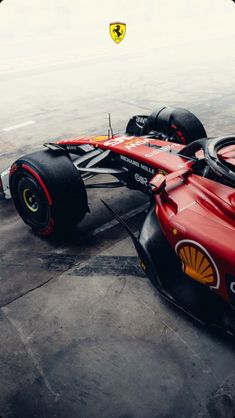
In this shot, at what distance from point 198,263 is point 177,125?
3.07 metres

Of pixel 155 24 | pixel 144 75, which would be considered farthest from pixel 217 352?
pixel 155 24

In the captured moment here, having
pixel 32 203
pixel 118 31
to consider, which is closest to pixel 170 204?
A: pixel 32 203

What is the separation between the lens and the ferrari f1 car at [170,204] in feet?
9.47

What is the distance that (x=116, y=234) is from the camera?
466 centimetres

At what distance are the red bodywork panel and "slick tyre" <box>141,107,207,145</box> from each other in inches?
69.6

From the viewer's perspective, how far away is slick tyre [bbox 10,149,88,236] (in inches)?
159

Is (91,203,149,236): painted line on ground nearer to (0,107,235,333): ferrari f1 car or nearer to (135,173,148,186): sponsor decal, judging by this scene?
(0,107,235,333): ferrari f1 car

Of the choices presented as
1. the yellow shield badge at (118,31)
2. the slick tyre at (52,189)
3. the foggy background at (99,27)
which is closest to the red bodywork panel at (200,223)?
the slick tyre at (52,189)

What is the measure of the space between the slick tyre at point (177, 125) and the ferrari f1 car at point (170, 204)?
0.97 metres

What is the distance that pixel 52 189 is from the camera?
4.01 metres

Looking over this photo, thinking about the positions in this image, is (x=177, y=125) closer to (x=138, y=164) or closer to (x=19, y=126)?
(x=138, y=164)

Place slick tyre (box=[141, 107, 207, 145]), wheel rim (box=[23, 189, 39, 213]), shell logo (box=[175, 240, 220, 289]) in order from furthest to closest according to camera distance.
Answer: slick tyre (box=[141, 107, 207, 145]) → wheel rim (box=[23, 189, 39, 213]) → shell logo (box=[175, 240, 220, 289])

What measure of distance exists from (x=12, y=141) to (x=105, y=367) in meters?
6.47

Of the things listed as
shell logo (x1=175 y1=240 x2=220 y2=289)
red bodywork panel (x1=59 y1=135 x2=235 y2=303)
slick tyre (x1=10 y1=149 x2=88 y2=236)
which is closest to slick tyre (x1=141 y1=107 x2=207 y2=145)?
red bodywork panel (x1=59 y1=135 x2=235 y2=303)
